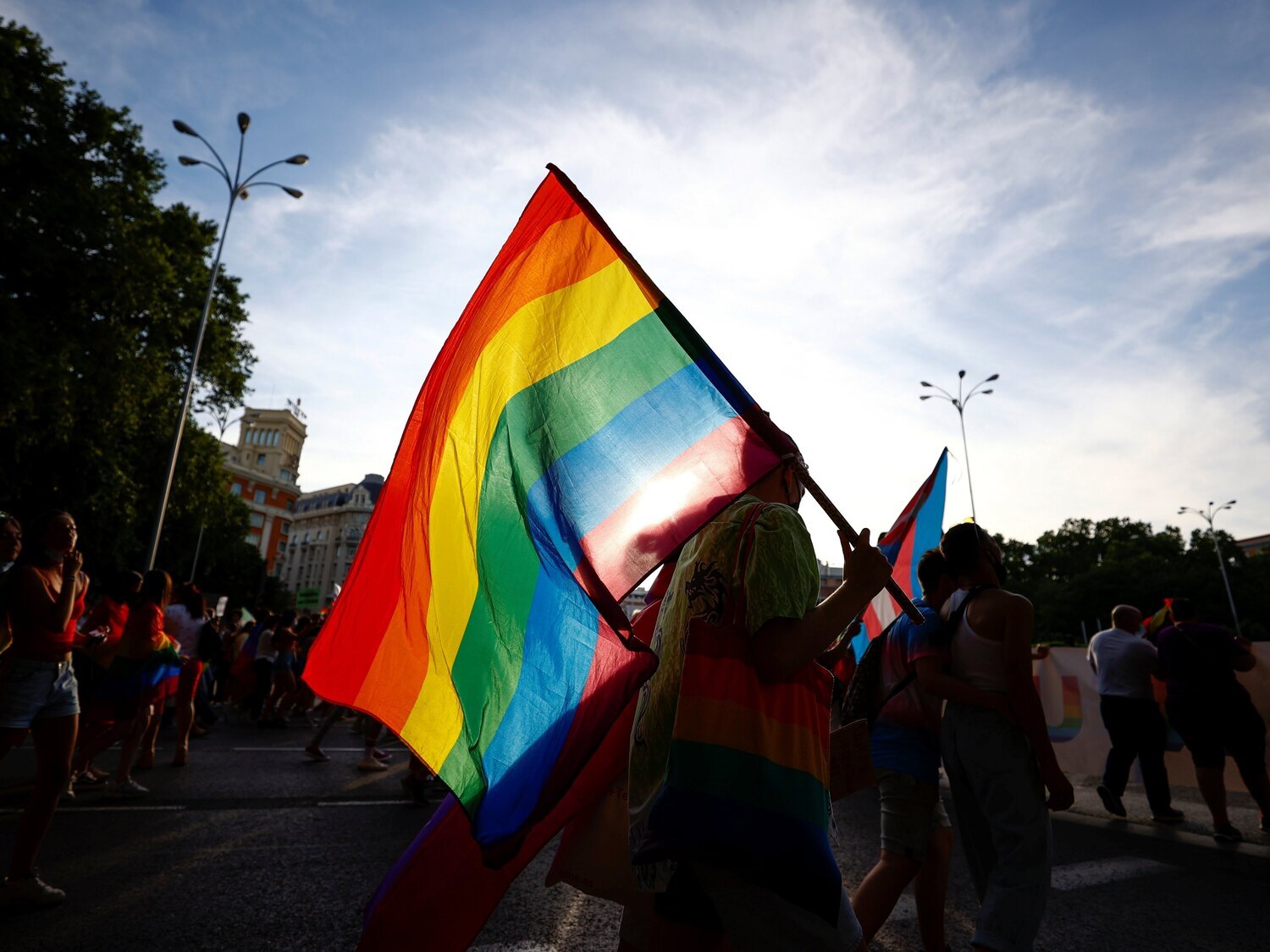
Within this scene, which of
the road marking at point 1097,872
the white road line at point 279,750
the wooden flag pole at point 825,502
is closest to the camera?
the wooden flag pole at point 825,502

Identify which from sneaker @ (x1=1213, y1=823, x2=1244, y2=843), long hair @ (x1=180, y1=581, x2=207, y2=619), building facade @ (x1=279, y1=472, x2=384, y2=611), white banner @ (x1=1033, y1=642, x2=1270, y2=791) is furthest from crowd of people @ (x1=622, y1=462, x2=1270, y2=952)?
building facade @ (x1=279, y1=472, x2=384, y2=611)

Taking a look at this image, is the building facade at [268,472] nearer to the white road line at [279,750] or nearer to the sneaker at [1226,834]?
the white road line at [279,750]

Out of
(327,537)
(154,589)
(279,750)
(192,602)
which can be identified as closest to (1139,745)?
(154,589)

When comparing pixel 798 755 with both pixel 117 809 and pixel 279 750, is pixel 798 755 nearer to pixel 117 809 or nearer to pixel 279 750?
pixel 117 809

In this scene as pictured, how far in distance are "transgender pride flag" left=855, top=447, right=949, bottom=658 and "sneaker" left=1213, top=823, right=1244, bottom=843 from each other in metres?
3.01

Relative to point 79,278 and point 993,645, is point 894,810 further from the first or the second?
point 79,278

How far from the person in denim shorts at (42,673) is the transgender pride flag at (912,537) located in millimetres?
4543

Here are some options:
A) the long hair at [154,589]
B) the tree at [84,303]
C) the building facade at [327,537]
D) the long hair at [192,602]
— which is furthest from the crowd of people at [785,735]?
the building facade at [327,537]

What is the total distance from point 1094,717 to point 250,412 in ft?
330

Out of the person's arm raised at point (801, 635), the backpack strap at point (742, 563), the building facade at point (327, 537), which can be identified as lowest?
the person's arm raised at point (801, 635)

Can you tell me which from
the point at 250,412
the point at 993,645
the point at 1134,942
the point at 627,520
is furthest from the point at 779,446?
the point at 250,412

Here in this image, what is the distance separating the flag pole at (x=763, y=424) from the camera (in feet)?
6.76

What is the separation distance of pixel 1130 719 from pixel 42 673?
309 inches

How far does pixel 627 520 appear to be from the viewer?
86.7 inches
